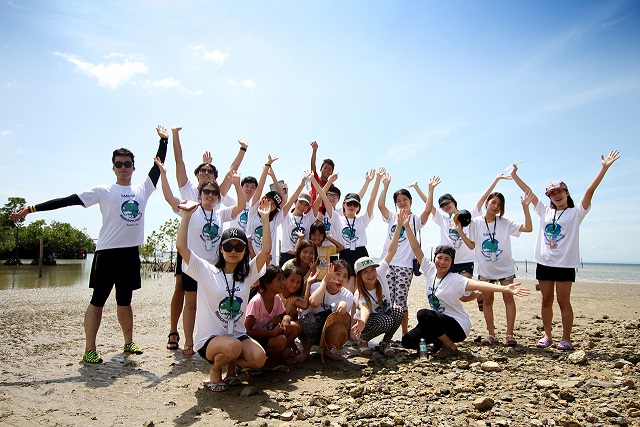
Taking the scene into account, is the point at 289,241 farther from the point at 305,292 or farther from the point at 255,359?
the point at 255,359

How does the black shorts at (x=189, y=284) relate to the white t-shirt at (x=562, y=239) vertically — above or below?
below

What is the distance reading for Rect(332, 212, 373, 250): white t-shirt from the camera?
7406 mm

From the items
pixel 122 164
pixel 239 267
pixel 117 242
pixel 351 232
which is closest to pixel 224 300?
pixel 239 267

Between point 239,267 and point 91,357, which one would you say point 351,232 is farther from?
point 91,357

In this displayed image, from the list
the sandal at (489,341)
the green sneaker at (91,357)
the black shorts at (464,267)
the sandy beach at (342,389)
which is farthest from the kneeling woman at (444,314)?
the green sneaker at (91,357)

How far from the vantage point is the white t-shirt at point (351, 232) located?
741 cm

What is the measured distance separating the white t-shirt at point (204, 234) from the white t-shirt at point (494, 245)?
4.28 m

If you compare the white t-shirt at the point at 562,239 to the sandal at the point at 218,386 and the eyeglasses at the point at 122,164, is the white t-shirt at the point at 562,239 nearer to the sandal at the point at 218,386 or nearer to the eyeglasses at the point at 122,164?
the sandal at the point at 218,386

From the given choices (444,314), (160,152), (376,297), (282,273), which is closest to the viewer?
(282,273)

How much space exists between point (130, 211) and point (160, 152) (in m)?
1.10

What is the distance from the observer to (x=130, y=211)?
581 cm

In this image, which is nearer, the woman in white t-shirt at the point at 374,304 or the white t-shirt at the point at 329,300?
the white t-shirt at the point at 329,300

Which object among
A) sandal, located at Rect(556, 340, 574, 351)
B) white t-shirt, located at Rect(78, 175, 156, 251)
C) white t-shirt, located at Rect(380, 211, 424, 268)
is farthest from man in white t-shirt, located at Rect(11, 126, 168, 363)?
sandal, located at Rect(556, 340, 574, 351)

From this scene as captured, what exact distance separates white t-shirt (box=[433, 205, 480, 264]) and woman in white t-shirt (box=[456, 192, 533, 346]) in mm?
443
